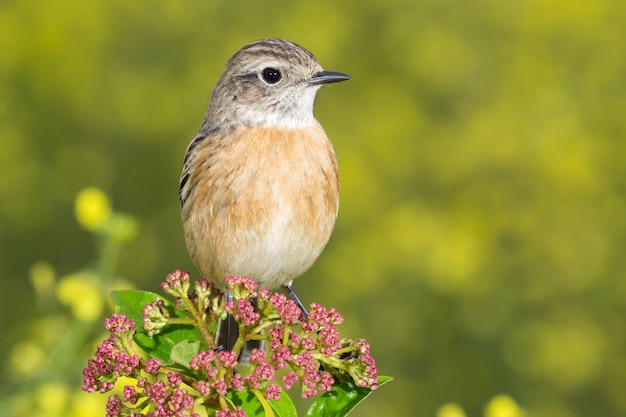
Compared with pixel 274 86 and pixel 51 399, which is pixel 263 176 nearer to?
pixel 274 86

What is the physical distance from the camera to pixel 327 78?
13.8 ft

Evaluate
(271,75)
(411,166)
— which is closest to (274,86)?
(271,75)

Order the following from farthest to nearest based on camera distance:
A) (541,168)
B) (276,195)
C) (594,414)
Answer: (541,168) → (594,414) → (276,195)

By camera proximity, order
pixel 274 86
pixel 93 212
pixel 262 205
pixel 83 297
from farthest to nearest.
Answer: pixel 93 212, pixel 83 297, pixel 274 86, pixel 262 205

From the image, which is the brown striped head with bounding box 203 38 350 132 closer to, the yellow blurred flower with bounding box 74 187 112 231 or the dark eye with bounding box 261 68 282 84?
the dark eye with bounding box 261 68 282 84

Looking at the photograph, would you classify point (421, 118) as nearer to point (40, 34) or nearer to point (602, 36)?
point (602, 36)

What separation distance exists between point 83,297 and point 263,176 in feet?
3.94

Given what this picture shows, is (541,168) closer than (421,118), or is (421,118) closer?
(541,168)

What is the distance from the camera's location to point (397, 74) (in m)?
10.1

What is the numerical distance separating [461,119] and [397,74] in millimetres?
992

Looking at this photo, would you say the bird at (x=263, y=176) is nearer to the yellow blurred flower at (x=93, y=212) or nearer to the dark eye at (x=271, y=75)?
the dark eye at (x=271, y=75)

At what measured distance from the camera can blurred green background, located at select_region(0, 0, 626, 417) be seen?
325 inches

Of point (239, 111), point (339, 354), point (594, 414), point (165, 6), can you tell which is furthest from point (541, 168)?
point (339, 354)

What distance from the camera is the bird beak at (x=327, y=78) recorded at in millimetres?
4152
